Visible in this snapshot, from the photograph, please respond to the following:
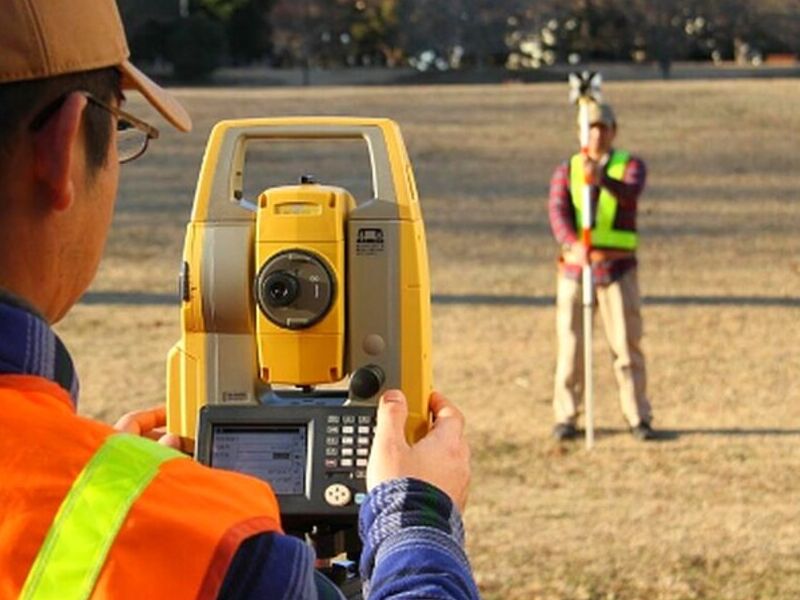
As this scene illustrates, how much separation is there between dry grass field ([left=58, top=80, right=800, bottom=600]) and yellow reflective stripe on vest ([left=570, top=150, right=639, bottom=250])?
1.02 m

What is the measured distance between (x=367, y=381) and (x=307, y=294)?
0.16 metres

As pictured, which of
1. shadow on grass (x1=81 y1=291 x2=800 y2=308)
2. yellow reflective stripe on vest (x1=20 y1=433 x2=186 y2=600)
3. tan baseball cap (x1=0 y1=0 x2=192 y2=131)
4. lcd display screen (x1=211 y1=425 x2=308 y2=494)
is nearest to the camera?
yellow reflective stripe on vest (x1=20 y1=433 x2=186 y2=600)

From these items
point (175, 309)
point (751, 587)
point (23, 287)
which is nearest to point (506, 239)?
point (175, 309)

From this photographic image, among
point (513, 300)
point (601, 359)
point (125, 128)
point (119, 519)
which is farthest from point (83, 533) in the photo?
point (513, 300)

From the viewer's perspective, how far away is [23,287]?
139 cm

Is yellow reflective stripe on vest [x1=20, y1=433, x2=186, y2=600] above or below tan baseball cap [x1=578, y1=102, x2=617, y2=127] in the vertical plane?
above

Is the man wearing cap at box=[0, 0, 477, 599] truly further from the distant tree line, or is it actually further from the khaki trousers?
the distant tree line

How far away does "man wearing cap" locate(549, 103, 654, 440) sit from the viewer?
28.2 ft

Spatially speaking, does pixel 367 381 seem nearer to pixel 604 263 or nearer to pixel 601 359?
pixel 604 263

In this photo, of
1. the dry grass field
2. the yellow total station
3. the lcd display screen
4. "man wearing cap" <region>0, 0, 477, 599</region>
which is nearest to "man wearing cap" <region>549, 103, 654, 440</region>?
the dry grass field

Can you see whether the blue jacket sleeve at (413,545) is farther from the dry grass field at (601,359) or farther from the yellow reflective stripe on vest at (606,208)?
the yellow reflective stripe on vest at (606,208)

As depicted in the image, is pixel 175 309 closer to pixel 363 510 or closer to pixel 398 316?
pixel 398 316

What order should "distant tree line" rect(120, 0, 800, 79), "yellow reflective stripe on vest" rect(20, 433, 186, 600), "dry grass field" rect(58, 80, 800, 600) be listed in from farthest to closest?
"distant tree line" rect(120, 0, 800, 79)
"dry grass field" rect(58, 80, 800, 600)
"yellow reflective stripe on vest" rect(20, 433, 186, 600)

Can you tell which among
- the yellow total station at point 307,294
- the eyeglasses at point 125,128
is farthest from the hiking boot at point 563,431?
the eyeglasses at point 125,128
